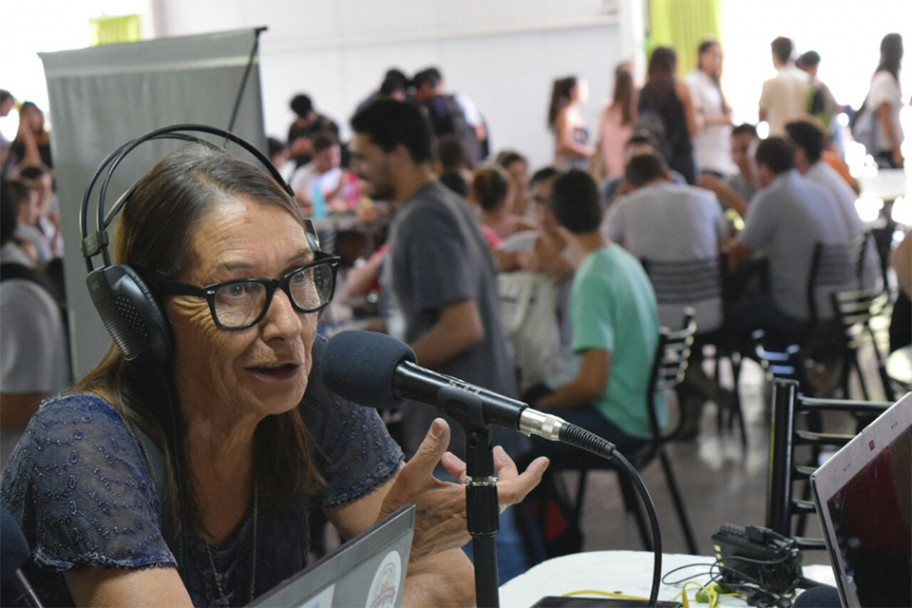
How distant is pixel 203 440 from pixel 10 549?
1.72 ft

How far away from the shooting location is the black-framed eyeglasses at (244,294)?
1257 millimetres

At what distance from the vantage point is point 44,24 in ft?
38.5

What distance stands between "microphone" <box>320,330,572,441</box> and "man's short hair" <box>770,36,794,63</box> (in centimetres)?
687

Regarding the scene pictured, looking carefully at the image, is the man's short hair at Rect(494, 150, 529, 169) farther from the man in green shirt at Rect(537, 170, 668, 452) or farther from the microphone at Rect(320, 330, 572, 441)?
the microphone at Rect(320, 330, 572, 441)

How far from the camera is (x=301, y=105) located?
29.9 ft

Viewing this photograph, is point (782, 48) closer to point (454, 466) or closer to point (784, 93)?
point (784, 93)

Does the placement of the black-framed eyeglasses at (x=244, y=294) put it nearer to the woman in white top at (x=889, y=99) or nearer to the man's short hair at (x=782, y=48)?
the man's short hair at (x=782, y=48)

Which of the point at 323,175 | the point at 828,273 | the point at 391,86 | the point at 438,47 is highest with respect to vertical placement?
the point at 438,47

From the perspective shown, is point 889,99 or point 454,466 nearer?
point 454,466

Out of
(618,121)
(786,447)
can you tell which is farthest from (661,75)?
(786,447)

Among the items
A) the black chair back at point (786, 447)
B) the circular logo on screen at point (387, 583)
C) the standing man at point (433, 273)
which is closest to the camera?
the circular logo on screen at point (387, 583)

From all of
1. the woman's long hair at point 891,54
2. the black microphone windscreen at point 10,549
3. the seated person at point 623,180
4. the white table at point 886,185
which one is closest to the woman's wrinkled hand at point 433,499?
the black microphone windscreen at point 10,549

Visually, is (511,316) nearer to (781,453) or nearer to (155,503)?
(781,453)

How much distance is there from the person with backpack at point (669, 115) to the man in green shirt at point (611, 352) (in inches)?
142
